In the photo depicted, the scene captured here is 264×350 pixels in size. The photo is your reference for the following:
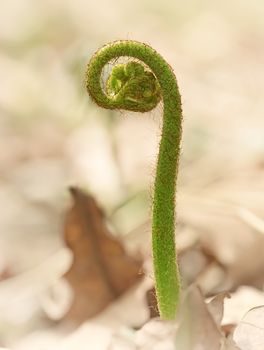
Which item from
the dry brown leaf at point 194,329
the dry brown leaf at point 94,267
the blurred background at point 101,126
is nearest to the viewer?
the dry brown leaf at point 194,329

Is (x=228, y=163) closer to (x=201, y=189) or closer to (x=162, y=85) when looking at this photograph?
(x=201, y=189)

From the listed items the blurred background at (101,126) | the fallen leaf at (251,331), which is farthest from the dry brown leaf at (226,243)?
the fallen leaf at (251,331)

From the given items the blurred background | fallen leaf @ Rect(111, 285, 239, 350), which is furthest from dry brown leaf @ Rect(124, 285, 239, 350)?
the blurred background

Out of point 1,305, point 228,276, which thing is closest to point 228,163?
point 228,276

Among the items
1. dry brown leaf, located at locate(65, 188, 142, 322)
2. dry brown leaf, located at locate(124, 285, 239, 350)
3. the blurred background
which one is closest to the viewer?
dry brown leaf, located at locate(124, 285, 239, 350)

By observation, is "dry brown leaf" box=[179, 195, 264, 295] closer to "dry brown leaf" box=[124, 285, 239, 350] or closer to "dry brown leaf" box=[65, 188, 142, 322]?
"dry brown leaf" box=[65, 188, 142, 322]

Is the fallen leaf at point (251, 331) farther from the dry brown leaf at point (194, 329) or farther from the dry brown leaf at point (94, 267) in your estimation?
the dry brown leaf at point (94, 267)

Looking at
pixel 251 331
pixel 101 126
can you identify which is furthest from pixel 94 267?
pixel 101 126
